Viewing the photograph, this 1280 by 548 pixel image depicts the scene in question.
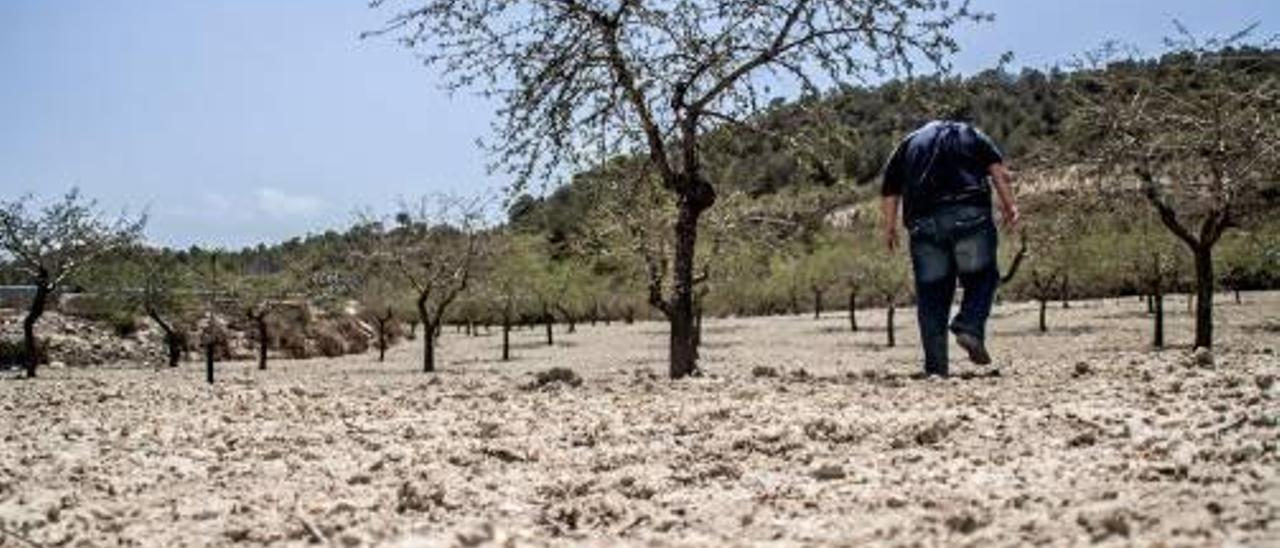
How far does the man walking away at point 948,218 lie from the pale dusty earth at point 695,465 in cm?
43

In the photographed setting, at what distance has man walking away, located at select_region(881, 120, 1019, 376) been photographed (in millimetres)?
7426

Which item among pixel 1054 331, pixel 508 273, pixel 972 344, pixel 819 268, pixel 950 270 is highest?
pixel 819 268

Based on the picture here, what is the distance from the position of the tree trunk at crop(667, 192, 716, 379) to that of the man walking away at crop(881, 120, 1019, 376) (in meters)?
3.16

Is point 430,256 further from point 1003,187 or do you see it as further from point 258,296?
point 1003,187

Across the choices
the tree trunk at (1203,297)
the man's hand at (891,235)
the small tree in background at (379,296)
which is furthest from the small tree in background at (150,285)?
the man's hand at (891,235)

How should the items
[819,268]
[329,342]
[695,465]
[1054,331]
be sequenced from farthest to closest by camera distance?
[819,268], [329,342], [1054,331], [695,465]

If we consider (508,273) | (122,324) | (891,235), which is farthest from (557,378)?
(508,273)

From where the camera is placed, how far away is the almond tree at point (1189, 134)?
722 inches

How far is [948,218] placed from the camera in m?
7.48

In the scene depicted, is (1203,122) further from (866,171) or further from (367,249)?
(866,171)

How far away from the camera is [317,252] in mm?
62438

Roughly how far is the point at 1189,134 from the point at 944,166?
12974mm

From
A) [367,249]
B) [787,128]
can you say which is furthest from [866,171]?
[787,128]

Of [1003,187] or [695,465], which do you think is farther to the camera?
[1003,187]
